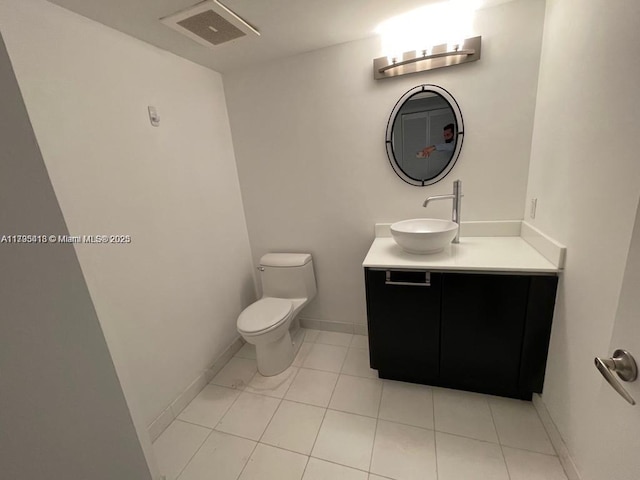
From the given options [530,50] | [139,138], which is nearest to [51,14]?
[139,138]

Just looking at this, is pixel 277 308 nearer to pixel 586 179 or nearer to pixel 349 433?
pixel 349 433

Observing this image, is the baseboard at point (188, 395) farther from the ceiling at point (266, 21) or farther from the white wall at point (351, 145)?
the ceiling at point (266, 21)

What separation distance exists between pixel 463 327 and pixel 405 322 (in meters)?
0.30

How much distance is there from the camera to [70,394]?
0.88m

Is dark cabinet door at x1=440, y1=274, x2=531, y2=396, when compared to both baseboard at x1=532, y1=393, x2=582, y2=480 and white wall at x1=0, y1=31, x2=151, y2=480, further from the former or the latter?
white wall at x1=0, y1=31, x2=151, y2=480

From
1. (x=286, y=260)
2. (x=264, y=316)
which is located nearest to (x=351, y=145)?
(x=286, y=260)

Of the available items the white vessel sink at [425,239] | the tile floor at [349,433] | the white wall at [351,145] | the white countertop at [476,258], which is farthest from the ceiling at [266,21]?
the tile floor at [349,433]

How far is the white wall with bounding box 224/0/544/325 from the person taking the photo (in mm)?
1521

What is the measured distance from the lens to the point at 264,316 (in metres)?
1.82

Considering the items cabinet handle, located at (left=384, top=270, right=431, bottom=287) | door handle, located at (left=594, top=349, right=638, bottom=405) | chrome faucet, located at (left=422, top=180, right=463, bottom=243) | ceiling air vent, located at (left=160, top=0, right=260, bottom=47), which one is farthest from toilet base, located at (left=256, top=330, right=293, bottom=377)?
ceiling air vent, located at (left=160, top=0, right=260, bottom=47)

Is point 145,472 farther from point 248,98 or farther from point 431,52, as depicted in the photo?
point 431,52

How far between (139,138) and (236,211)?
874 mm

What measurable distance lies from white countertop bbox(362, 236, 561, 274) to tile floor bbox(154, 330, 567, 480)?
0.81 metres

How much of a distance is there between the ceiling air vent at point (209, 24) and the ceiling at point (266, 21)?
25 millimetres
